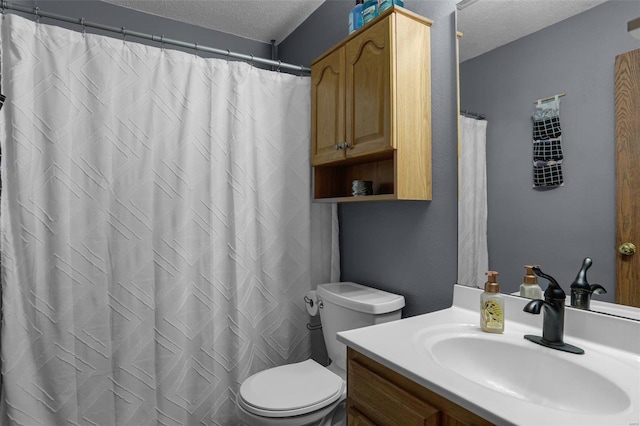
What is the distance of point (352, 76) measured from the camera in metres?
1.66

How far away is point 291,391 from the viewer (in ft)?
4.74

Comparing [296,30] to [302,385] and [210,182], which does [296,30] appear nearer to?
[210,182]

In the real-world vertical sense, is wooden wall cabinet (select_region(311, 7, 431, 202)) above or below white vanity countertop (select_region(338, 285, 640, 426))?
above

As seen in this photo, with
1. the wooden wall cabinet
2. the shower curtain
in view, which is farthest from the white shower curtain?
the shower curtain

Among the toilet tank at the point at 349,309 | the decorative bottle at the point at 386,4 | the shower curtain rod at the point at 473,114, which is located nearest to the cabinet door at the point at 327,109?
the decorative bottle at the point at 386,4

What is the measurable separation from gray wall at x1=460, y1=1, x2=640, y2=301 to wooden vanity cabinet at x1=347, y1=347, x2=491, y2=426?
22.3 inches

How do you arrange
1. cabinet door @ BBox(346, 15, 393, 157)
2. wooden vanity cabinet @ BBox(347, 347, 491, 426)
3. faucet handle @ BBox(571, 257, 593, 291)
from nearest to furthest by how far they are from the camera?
wooden vanity cabinet @ BBox(347, 347, 491, 426), faucet handle @ BBox(571, 257, 593, 291), cabinet door @ BBox(346, 15, 393, 157)

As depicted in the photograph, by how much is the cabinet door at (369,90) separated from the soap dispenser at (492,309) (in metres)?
0.63

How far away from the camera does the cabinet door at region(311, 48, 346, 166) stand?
1746mm

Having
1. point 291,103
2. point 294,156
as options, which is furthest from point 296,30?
point 294,156

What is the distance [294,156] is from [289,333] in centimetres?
97

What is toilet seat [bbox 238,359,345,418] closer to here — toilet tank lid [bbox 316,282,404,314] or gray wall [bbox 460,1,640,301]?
toilet tank lid [bbox 316,282,404,314]

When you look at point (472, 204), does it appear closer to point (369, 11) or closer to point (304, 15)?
point (369, 11)

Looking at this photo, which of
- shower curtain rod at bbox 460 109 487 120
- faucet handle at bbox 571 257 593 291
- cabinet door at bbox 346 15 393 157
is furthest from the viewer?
cabinet door at bbox 346 15 393 157
